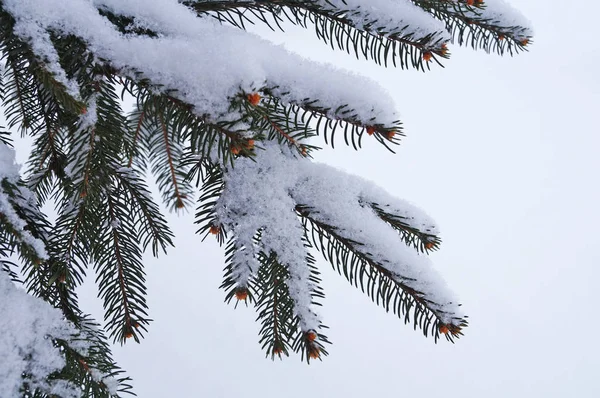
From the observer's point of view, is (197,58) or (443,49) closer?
(197,58)

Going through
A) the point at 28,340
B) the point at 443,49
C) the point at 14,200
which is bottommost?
the point at 28,340

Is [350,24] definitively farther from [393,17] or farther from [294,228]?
[294,228]

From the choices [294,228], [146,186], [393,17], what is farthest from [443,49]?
[146,186]

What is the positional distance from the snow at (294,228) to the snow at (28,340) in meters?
0.17

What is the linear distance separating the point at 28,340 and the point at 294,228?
10.1 inches

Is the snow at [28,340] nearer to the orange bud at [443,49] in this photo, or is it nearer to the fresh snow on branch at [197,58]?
the fresh snow on branch at [197,58]

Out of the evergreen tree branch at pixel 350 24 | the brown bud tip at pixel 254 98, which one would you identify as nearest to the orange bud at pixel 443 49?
the evergreen tree branch at pixel 350 24

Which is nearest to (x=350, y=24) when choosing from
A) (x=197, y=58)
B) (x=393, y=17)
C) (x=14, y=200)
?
(x=393, y=17)

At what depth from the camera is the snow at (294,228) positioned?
1.57ft

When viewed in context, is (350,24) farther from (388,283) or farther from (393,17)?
(388,283)

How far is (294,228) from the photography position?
0.48 m

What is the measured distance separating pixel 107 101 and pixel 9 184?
0.39 feet

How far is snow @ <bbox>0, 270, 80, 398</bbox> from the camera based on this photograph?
405mm

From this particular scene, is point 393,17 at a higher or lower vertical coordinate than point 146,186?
higher
